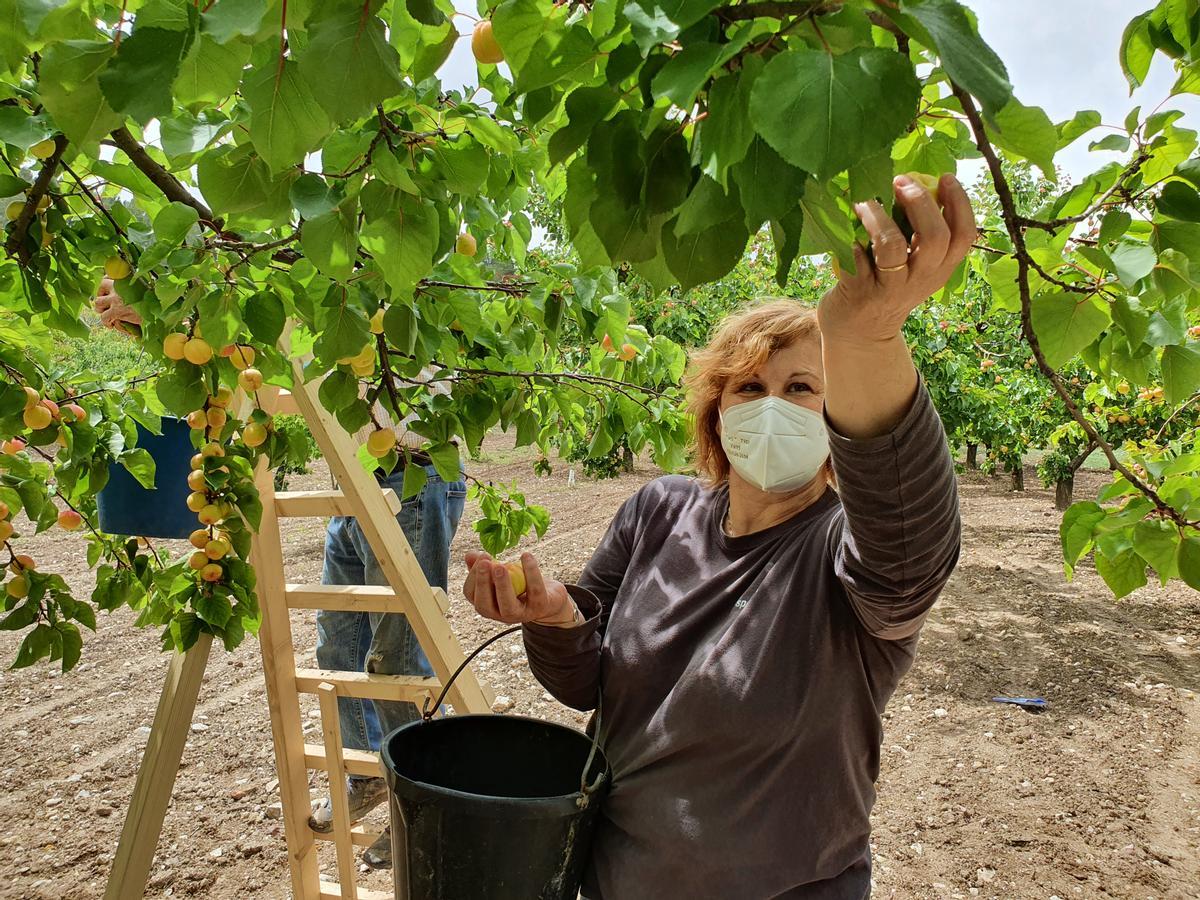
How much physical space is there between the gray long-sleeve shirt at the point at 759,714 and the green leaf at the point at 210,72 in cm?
90

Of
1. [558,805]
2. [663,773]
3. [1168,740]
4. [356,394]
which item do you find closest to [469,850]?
[558,805]

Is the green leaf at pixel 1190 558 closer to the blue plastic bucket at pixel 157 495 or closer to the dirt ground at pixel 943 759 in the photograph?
the blue plastic bucket at pixel 157 495

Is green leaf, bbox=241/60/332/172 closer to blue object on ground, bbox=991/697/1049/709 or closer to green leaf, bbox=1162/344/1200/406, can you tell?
green leaf, bbox=1162/344/1200/406

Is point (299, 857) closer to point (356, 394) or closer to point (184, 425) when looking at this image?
point (184, 425)

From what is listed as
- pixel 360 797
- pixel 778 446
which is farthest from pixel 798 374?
pixel 360 797

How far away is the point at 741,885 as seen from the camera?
1.31m

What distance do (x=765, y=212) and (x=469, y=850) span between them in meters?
1.11

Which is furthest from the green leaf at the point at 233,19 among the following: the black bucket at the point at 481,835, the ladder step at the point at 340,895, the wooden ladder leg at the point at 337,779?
the ladder step at the point at 340,895

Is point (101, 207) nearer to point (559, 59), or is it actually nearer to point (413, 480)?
point (413, 480)

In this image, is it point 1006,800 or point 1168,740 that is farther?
point 1168,740

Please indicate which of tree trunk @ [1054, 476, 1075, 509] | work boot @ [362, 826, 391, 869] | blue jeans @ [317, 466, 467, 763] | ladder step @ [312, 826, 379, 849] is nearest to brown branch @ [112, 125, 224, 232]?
blue jeans @ [317, 466, 467, 763]

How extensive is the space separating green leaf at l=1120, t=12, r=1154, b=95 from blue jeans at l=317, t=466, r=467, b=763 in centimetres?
234

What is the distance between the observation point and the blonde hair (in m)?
1.62

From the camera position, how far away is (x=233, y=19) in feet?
1.57
